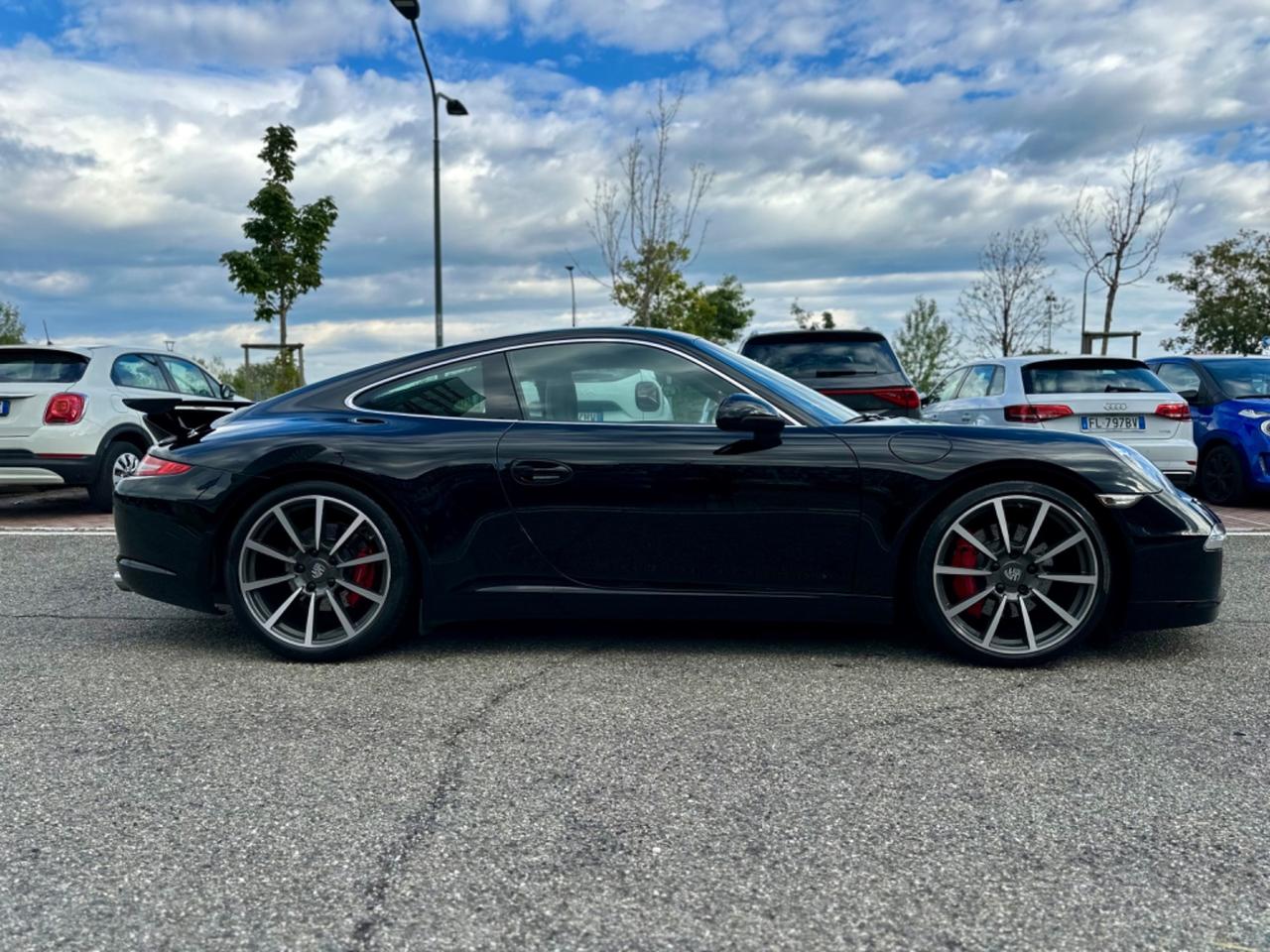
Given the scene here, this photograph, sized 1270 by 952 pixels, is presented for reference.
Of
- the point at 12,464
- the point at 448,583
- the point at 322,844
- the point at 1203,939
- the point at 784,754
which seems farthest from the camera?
the point at 12,464

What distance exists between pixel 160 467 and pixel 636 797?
2591 millimetres

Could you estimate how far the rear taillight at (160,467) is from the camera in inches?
166

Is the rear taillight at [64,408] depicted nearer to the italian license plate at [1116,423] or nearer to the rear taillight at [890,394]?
the rear taillight at [890,394]

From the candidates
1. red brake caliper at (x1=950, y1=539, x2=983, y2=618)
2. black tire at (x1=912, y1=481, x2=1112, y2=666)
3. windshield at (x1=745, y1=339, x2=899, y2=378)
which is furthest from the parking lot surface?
windshield at (x1=745, y1=339, x2=899, y2=378)

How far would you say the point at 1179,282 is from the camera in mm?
38188

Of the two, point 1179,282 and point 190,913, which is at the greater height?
point 1179,282

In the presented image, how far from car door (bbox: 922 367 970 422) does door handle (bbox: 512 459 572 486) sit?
22.3ft

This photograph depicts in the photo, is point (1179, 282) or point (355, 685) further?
point (1179, 282)

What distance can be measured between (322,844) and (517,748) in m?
0.75

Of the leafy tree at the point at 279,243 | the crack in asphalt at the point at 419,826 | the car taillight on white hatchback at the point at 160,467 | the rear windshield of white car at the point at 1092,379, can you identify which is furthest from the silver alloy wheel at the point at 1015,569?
the leafy tree at the point at 279,243

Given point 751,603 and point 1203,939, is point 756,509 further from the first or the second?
point 1203,939

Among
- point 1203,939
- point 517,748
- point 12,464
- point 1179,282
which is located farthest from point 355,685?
point 1179,282

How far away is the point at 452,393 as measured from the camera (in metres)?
4.27

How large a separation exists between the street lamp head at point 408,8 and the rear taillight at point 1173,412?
13.2 m
